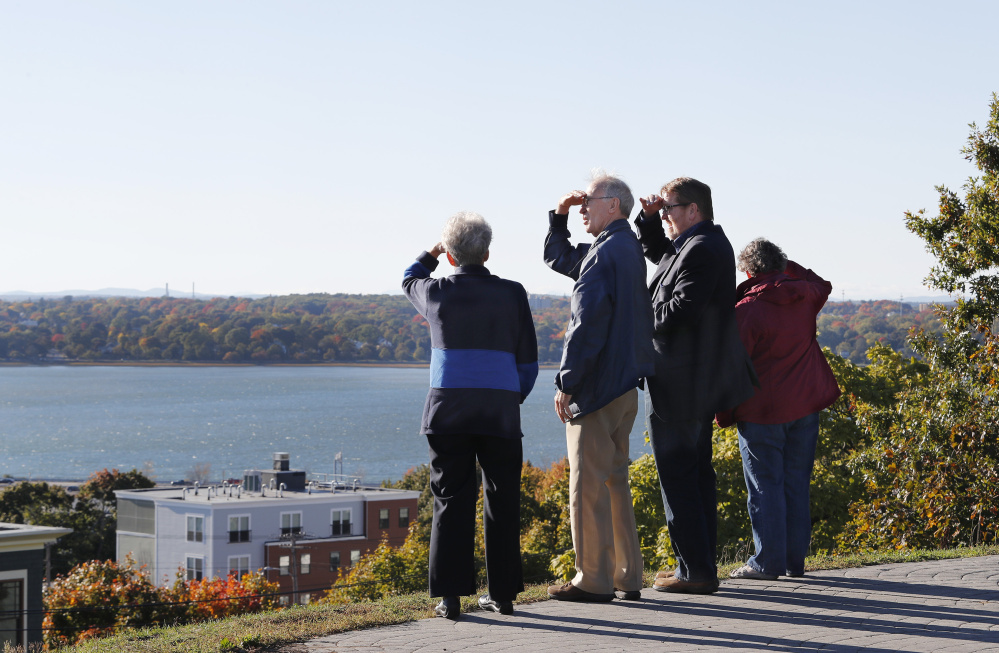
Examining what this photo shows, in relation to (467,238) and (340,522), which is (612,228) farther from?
(340,522)

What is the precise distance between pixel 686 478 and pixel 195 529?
273ft

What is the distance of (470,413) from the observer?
17.5 ft

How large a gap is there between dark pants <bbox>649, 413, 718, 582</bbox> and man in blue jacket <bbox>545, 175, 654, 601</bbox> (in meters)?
0.21

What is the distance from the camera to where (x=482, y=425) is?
5.33m

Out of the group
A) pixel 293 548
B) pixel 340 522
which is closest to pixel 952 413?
pixel 293 548

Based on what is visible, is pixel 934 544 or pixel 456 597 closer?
pixel 456 597

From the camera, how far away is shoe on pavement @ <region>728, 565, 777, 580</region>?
6.43 m

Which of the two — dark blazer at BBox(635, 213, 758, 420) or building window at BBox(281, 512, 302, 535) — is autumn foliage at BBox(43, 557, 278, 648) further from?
building window at BBox(281, 512, 302, 535)

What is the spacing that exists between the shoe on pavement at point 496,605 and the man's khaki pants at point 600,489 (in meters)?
0.43

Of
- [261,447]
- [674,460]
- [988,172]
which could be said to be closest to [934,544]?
[988,172]

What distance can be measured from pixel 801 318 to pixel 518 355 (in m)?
1.88

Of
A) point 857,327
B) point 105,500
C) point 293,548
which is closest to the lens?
point 857,327

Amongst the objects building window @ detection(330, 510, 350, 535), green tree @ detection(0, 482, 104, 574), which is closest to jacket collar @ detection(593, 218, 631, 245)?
green tree @ detection(0, 482, 104, 574)

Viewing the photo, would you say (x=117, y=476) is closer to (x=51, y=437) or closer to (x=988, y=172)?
(x=988, y=172)
